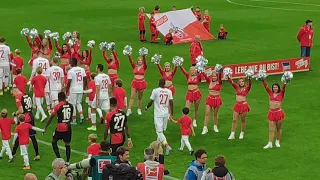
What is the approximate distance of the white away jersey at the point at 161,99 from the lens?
67.9 feet

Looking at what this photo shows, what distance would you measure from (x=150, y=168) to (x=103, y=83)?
9.08m

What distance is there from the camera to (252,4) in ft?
171

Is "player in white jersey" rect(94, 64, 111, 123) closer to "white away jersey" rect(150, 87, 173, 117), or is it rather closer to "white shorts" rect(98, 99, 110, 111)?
"white shorts" rect(98, 99, 110, 111)

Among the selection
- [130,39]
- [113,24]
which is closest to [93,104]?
[130,39]

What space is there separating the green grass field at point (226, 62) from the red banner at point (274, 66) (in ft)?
1.29


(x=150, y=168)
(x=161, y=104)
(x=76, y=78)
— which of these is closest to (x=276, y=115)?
(x=161, y=104)

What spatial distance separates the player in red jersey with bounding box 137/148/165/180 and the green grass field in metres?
4.90

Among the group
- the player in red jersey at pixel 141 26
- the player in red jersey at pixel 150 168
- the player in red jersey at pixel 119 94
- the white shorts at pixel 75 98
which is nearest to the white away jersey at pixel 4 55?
the white shorts at pixel 75 98

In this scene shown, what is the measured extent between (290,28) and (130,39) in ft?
30.7

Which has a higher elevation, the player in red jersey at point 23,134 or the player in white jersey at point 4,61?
the player in white jersey at point 4,61

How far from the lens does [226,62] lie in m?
33.2

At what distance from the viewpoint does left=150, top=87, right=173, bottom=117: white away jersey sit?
2070 centimetres

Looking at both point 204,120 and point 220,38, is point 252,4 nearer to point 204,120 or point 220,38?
point 220,38

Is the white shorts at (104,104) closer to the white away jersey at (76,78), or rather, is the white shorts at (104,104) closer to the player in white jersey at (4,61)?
the white away jersey at (76,78)
